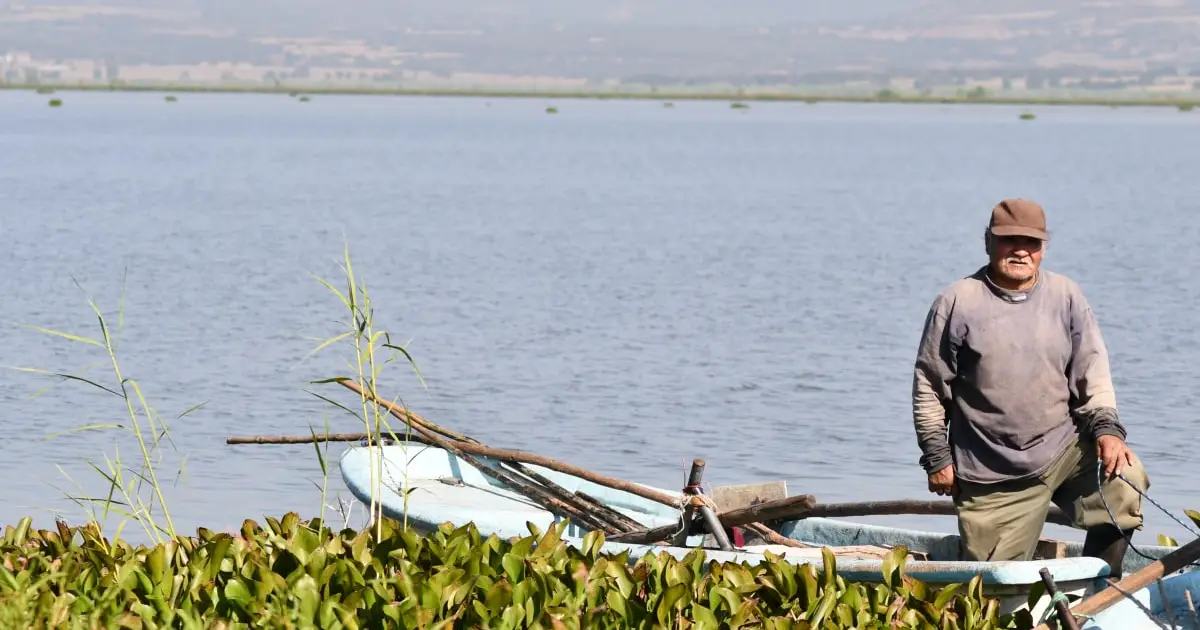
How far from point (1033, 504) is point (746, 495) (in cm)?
214

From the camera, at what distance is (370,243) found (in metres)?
36.8

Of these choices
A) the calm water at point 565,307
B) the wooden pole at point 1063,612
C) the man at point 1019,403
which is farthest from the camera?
the calm water at point 565,307

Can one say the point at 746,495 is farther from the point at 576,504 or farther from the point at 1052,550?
the point at 1052,550

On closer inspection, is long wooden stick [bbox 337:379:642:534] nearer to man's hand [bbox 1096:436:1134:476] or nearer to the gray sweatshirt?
the gray sweatshirt

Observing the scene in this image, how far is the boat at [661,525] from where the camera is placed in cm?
776

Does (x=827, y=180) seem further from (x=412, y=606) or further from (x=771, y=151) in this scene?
(x=412, y=606)

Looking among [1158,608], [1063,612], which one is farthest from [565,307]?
[1063,612]

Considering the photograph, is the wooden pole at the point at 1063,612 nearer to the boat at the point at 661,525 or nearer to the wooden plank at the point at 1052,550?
the boat at the point at 661,525

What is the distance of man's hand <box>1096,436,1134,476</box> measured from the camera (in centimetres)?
768

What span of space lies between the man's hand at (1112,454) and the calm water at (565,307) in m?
5.07

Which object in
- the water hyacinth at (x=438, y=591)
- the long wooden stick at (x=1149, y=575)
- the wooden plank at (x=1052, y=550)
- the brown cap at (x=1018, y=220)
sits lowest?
the wooden plank at (x=1052, y=550)

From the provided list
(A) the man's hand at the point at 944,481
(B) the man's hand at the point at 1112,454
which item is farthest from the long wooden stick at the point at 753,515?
(B) the man's hand at the point at 1112,454

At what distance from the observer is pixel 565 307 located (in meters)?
26.0

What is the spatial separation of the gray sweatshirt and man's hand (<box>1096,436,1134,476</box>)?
4 centimetres
